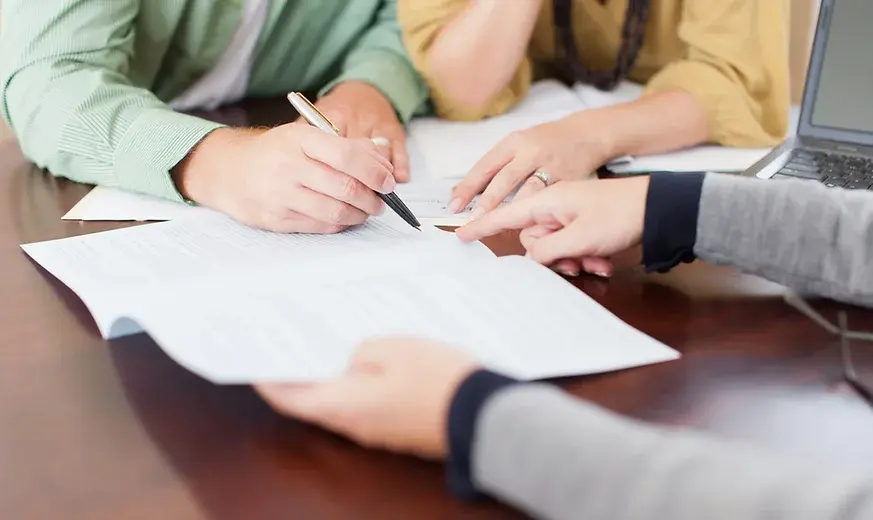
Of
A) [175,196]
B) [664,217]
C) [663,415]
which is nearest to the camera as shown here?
[663,415]

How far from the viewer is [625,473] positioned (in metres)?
0.36

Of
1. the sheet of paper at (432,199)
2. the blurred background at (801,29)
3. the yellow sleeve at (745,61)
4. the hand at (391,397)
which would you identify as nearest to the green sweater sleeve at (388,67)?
the sheet of paper at (432,199)

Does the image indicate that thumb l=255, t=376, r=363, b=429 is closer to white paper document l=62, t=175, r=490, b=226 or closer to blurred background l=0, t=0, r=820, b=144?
white paper document l=62, t=175, r=490, b=226

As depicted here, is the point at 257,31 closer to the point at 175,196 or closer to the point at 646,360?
the point at 175,196

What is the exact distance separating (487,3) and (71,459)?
803 mm

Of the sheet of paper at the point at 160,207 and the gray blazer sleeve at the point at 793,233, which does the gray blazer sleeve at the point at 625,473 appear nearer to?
the gray blazer sleeve at the point at 793,233

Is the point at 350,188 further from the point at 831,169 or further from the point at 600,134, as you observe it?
the point at 831,169

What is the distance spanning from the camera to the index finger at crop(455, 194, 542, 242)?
0.66 meters

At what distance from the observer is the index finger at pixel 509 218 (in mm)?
665

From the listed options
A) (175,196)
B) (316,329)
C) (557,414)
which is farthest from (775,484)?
(175,196)

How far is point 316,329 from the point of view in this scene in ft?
1.67

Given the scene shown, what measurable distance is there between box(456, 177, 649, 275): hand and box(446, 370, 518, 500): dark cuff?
260mm

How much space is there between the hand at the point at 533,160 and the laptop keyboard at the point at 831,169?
0.64 feet

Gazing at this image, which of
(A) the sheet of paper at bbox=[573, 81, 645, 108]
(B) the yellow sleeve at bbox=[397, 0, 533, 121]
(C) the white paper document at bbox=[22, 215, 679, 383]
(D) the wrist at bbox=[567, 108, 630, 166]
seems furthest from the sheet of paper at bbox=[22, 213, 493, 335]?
(A) the sheet of paper at bbox=[573, 81, 645, 108]
